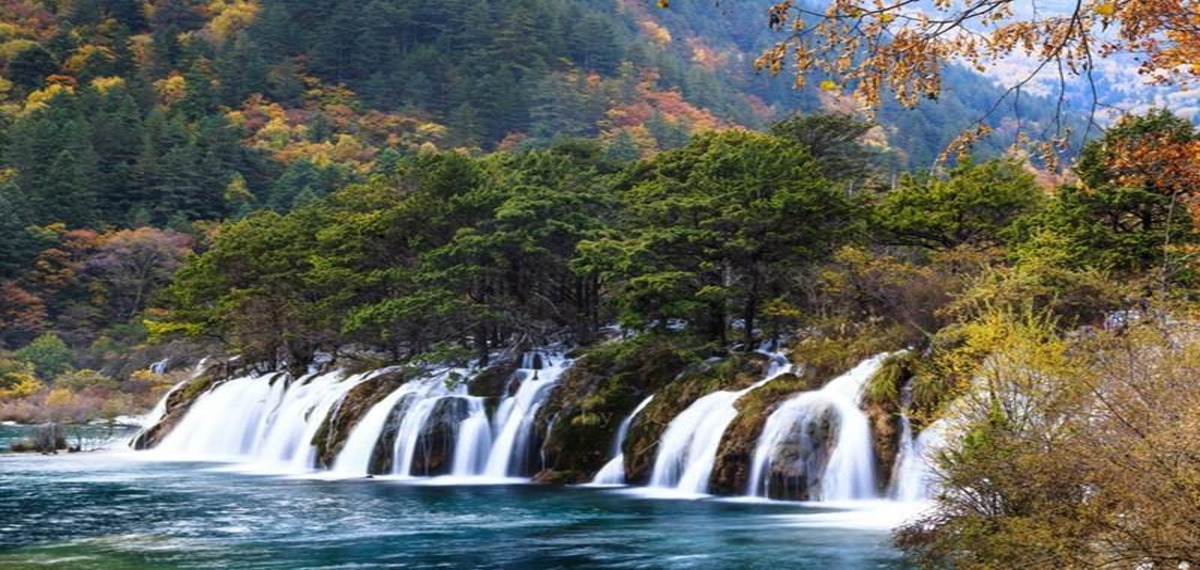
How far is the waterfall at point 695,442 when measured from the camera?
2692 cm

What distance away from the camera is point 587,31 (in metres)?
129

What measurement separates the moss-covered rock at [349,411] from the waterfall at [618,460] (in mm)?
9280

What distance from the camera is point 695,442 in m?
27.9

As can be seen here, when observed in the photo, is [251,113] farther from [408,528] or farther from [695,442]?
[408,528]

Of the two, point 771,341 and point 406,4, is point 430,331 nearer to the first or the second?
point 771,341

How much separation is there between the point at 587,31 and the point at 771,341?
9960 centimetres

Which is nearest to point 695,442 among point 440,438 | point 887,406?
point 887,406

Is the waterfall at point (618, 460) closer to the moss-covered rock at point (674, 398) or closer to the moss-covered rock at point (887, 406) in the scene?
the moss-covered rock at point (674, 398)

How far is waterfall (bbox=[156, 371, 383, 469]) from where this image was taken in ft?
127

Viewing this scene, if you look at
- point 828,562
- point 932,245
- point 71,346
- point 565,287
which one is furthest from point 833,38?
point 71,346

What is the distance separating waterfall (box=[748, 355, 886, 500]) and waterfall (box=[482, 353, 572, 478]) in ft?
27.8

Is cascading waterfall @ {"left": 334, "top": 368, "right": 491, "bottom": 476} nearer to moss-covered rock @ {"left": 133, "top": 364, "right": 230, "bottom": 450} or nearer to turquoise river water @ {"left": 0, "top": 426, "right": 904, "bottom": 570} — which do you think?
turquoise river water @ {"left": 0, "top": 426, "right": 904, "bottom": 570}

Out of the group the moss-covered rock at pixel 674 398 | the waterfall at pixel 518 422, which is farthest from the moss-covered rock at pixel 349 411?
the moss-covered rock at pixel 674 398

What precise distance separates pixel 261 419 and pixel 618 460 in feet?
59.1
